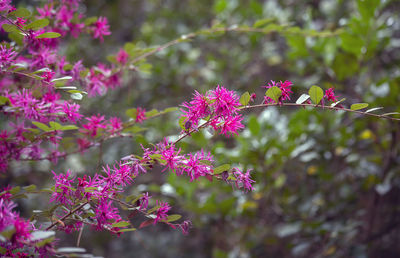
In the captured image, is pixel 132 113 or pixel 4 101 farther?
pixel 132 113

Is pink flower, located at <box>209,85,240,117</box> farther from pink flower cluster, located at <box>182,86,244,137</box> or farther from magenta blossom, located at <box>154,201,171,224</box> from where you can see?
magenta blossom, located at <box>154,201,171,224</box>

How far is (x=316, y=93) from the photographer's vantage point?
68cm

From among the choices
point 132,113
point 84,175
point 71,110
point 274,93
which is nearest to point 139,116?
point 132,113

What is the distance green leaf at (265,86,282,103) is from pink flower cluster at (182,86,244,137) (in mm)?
58

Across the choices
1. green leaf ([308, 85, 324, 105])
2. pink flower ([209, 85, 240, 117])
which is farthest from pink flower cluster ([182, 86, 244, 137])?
green leaf ([308, 85, 324, 105])

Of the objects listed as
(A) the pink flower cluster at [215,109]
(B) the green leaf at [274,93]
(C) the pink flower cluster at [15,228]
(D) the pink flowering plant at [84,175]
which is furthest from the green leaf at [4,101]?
(B) the green leaf at [274,93]

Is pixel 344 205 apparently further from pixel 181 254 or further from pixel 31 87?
pixel 31 87

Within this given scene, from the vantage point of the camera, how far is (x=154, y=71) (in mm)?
2145

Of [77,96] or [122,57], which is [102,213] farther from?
[122,57]

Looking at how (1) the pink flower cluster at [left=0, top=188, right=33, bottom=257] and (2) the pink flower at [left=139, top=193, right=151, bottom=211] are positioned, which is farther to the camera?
(2) the pink flower at [left=139, top=193, right=151, bottom=211]

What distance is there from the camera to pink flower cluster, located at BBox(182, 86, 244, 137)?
0.66 m

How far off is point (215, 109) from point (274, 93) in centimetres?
11

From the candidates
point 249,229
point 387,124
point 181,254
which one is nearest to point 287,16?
point 387,124

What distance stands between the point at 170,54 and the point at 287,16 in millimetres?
689
